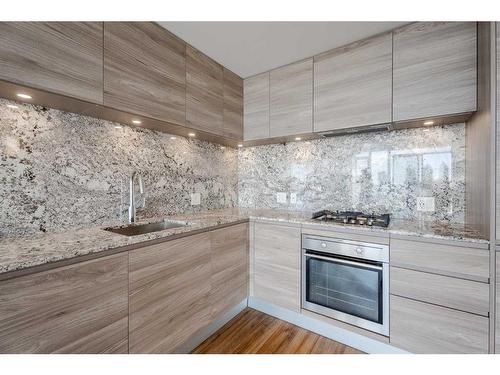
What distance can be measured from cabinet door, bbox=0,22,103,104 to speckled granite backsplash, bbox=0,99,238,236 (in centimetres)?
36

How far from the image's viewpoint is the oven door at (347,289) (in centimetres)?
143

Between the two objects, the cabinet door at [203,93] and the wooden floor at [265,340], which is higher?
the cabinet door at [203,93]

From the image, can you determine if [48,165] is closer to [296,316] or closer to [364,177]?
[296,316]

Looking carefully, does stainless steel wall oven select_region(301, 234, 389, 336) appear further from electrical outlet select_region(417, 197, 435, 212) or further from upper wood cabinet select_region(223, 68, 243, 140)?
upper wood cabinet select_region(223, 68, 243, 140)

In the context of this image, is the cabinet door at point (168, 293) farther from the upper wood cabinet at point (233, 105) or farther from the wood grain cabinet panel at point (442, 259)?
the wood grain cabinet panel at point (442, 259)

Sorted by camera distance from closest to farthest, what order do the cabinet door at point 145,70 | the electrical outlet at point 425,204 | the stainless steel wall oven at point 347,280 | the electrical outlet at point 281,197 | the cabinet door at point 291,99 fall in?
1. the cabinet door at point 145,70
2. the stainless steel wall oven at point 347,280
3. the electrical outlet at point 425,204
4. the cabinet door at point 291,99
5. the electrical outlet at point 281,197

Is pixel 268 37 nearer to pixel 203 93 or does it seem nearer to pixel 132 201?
pixel 203 93

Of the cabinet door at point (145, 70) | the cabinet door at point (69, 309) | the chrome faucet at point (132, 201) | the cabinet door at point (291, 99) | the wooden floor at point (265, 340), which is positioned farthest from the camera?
the cabinet door at point (291, 99)

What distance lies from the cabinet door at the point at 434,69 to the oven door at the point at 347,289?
1090 mm

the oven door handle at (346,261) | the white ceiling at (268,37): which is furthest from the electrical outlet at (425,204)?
the white ceiling at (268,37)

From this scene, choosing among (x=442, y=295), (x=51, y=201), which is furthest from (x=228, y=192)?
(x=442, y=295)

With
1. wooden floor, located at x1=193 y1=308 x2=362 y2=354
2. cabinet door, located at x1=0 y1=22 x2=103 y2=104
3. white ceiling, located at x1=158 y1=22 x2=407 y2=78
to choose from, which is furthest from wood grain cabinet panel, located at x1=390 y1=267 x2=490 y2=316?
cabinet door, located at x1=0 y1=22 x2=103 y2=104

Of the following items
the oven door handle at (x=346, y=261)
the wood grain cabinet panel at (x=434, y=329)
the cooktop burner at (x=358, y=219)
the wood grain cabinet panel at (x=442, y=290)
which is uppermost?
the cooktop burner at (x=358, y=219)

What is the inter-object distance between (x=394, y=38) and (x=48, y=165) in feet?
8.00
